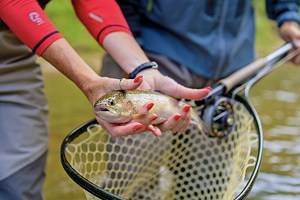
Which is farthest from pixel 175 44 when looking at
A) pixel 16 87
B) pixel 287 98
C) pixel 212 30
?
pixel 287 98

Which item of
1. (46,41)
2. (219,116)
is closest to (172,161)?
(219,116)

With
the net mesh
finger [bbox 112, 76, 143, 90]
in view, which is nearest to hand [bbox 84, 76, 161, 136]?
finger [bbox 112, 76, 143, 90]

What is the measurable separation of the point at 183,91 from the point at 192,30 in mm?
740

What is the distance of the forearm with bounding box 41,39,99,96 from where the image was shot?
62.4 inches

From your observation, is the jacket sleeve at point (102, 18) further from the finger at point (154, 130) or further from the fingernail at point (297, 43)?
the fingernail at point (297, 43)

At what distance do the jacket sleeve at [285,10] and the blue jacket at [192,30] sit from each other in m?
0.28

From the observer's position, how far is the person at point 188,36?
2.33 m

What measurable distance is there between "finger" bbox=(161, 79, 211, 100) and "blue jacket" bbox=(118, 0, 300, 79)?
26.2 inches

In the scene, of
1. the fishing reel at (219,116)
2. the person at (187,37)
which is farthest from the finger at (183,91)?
the person at (187,37)

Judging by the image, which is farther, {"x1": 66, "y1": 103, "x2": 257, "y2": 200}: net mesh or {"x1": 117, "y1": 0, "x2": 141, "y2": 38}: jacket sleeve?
{"x1": 117, "y1": 0, "x2": 141, "y2": 38}: jacket sleeve

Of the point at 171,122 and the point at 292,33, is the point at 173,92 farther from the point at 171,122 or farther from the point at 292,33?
the point at 292,33

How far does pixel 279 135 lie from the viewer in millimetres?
3900

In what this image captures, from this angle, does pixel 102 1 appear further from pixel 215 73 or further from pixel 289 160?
pixel 289 160

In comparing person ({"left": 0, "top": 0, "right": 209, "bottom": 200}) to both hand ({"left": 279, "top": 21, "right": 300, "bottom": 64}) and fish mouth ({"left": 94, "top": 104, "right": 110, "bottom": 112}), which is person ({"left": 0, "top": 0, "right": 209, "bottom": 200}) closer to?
fish mouth ({"left": 94, "top": 104, "right": 110, "bottom": 112})
